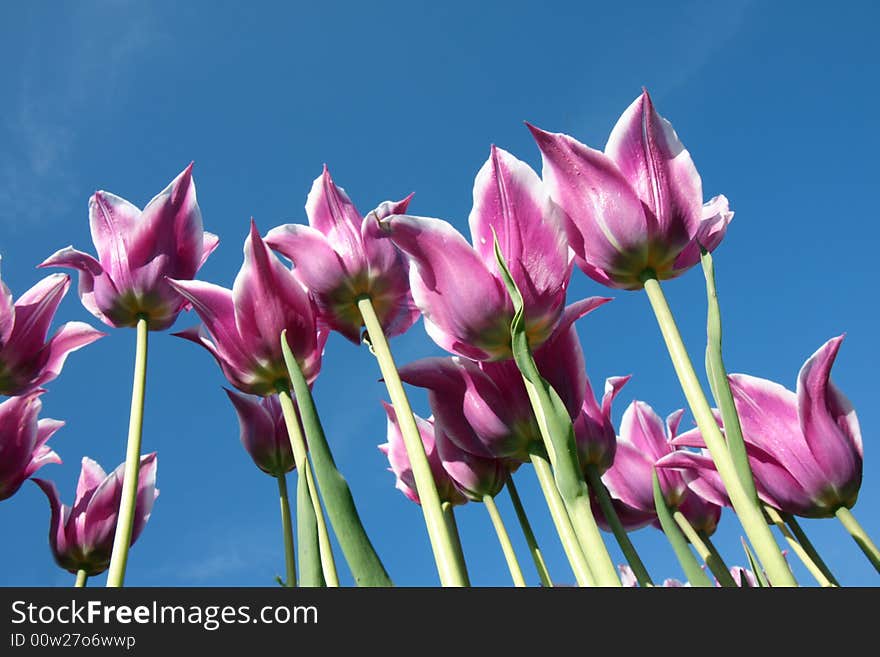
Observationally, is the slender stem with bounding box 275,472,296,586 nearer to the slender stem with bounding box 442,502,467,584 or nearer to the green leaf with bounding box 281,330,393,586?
the slender stem with bounding box 442,502,467,584

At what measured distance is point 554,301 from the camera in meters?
0.98

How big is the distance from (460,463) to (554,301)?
14.1 inches

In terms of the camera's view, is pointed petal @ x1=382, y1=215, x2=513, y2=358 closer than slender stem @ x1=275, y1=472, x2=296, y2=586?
Yes

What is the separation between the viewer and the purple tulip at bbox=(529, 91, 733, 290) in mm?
979

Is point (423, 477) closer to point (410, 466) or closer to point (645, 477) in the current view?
point (410, 466)

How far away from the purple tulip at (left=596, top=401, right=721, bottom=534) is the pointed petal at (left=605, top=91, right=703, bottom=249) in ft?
2.08

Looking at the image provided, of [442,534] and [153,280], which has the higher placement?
[153,280]

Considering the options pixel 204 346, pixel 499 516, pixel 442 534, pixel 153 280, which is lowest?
pixel 442 534

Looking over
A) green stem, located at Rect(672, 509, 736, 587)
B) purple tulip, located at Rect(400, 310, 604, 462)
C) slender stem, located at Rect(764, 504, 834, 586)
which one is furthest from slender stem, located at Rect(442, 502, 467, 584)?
slender stem, located at Rect(764, 504, 834, 586)

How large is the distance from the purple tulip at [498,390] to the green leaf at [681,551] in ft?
0.56

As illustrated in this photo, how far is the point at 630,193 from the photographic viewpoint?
38.7 inches

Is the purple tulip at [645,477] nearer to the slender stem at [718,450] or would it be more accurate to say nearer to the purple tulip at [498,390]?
the purple tulip at [498,390]
